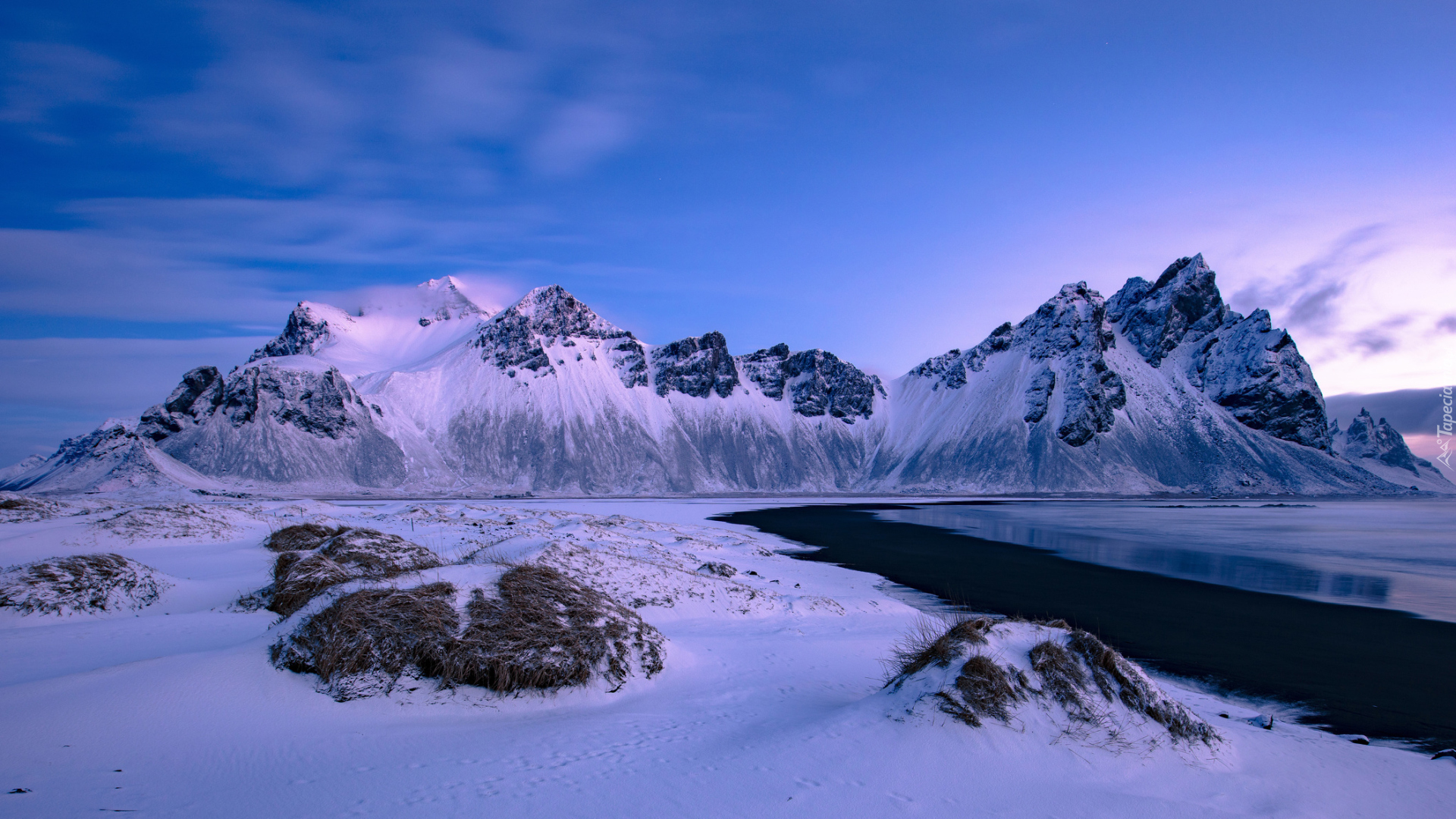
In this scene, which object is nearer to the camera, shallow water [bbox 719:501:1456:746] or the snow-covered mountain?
shallow water [bbox 719:501:1456:746]

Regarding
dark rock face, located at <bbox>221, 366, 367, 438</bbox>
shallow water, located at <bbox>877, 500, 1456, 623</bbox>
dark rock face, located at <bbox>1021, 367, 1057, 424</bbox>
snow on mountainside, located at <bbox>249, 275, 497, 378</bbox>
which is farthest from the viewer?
snow on mountainside, located at <bbox>249, 275, 497, 378</bbox>

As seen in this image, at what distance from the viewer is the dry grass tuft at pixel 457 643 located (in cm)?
921

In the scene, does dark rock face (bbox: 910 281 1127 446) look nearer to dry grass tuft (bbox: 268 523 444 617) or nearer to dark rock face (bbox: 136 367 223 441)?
dry grass tuft (bbox: 268 523 444 617)

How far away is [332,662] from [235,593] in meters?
10.5

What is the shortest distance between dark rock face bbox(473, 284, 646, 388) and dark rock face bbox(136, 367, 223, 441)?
49.4 meters

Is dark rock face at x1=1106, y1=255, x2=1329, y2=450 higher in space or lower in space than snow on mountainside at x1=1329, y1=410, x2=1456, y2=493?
higher

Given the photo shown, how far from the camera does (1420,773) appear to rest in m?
8.55

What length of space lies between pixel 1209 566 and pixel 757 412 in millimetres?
134136

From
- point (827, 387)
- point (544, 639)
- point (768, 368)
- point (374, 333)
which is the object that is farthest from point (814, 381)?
point (544, 639)

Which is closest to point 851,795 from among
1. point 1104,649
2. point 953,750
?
point 953,750

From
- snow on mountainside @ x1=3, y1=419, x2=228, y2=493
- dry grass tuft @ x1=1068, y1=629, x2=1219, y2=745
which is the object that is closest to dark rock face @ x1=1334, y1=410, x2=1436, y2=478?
dry grass tuft @ x1=1068, y1=629, x2=1219, y2=745

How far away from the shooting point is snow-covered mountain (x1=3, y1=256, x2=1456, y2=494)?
4269 inches

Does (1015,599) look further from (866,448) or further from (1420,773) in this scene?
(866,448)

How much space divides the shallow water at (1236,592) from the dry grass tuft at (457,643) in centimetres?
1103
